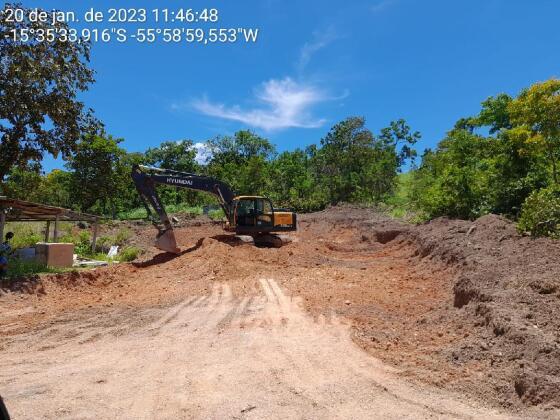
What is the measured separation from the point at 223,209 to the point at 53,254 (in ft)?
23.0

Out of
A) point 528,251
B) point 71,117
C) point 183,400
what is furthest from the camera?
point 71,117

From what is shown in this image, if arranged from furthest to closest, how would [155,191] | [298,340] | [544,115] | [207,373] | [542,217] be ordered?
[155,191], [544,115], [542,217], [298,340], [207,373]

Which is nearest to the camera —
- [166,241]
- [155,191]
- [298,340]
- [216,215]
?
[298,340]

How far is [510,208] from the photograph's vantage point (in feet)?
58.2

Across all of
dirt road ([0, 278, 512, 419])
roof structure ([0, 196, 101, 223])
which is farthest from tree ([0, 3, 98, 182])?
dirt road ([0, 278, 512, 419])

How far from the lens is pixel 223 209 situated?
65.6 feet

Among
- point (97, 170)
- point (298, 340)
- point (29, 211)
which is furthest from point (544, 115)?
point (97, 170)

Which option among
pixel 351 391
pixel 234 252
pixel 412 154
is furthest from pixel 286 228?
pixel 412 154

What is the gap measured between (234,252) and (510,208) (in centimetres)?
1022

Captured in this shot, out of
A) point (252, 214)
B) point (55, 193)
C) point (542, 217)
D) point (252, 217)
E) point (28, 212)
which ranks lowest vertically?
point (542, 217)

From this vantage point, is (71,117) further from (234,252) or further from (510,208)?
(510,208)

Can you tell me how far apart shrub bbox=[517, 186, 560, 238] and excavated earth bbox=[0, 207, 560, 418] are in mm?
497

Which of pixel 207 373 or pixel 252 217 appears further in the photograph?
pixel 252 217

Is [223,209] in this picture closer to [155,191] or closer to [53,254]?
[155,191]
